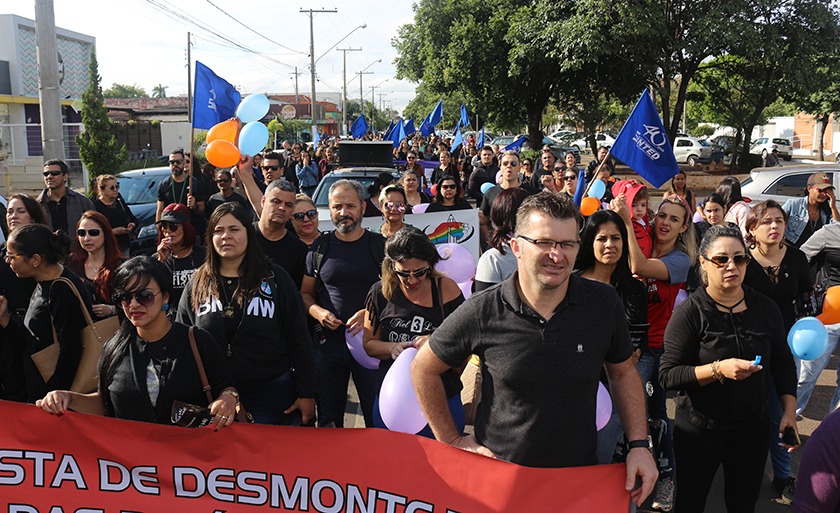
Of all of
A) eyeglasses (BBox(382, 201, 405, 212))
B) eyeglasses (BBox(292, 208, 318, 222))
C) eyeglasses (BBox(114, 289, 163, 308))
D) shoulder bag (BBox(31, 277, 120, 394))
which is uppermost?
eyeglasses (BBox(382, 201, 405, 212))

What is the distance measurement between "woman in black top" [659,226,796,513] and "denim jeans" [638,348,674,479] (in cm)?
50

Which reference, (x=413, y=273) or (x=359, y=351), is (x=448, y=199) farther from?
(x=413, y=273)

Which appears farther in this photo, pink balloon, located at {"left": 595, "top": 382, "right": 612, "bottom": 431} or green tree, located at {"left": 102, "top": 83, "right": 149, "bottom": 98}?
green tree, located at {"left": 102, "top": 83, "right": 149, "bottom": 98}

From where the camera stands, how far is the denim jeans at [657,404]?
4160mm

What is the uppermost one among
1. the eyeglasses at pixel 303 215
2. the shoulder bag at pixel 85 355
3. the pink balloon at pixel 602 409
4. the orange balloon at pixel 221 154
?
the orange balloon at pixel 221 154

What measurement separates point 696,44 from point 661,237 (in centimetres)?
1752

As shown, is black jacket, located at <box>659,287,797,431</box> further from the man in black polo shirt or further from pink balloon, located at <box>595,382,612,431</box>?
the man in black polo shirt

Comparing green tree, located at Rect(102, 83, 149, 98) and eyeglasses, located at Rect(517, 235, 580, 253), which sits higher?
green tree, located at Rect(102, 83, 149, 98)

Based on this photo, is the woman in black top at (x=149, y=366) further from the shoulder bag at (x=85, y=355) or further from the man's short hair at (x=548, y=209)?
the man's short hair at (x=548, y=209)

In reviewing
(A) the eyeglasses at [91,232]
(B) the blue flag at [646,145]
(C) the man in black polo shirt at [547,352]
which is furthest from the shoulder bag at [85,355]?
(B) the blue flag at [646,145]

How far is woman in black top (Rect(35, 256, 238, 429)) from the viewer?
3160 mm

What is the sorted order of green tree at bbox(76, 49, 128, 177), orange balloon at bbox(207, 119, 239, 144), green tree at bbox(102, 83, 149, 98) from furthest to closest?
green tree at bbox(102, 83, 149, 98) < green tree at bbox(76, 49, 128, 177) < orange balloon at bbox(207, 119, 239, 144)

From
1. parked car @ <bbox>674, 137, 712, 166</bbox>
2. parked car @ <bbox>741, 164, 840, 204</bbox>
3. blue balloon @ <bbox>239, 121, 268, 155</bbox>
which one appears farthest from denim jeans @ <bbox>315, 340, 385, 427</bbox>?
parked car @ <bbox>674, 137, 712, 166</bbox>

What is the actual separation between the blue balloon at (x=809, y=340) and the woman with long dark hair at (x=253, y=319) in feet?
8.03
